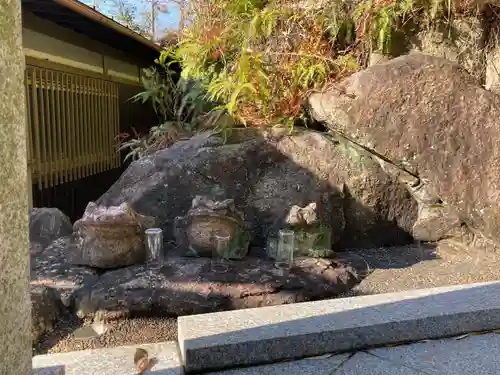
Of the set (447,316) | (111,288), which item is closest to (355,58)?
(447,316)

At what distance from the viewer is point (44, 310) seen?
3.08m

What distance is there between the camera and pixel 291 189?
456 centimetres

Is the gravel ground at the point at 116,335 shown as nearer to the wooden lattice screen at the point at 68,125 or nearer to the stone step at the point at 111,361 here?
the stone step at the point at 111,361

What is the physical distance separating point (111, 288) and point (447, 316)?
2186 millimetres

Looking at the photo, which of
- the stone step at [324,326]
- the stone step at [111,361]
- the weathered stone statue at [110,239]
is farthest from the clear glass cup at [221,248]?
the stone step at [111,361]

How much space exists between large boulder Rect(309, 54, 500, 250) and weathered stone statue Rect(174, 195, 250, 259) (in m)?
1.49

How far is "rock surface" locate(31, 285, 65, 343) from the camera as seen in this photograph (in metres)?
2.99

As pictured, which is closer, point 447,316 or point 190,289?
point 447,316

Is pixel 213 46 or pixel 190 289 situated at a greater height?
pixel 213 46

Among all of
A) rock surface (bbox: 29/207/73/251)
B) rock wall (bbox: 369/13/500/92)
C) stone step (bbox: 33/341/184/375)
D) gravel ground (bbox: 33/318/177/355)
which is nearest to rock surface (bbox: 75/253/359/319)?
gravel ground (bbox: 33/318/177/355)

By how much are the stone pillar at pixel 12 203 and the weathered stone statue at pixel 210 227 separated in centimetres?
237

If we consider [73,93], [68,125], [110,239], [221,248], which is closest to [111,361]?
[110,239]

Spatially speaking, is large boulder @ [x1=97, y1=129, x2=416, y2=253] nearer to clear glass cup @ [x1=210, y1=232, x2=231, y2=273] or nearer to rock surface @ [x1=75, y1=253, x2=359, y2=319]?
clear glass cup @ [x1=210, y1=232, x2=231, y2=273]

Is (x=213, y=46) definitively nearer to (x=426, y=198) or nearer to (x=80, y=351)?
(x=426, y=198)
